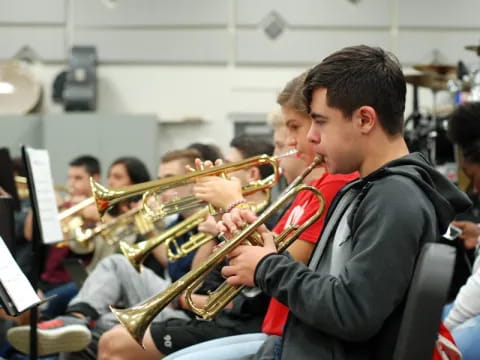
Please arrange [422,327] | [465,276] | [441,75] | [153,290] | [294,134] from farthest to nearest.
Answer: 1. [441,75]
2. [153,290]
3. [465,276]
4. [294,134]
5. [422,327]

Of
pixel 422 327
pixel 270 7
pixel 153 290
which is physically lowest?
pixel 153 290

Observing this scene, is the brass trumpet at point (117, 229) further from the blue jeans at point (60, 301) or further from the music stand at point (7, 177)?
the music stand at point (7, 177)

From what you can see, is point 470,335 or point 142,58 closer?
point 470,335

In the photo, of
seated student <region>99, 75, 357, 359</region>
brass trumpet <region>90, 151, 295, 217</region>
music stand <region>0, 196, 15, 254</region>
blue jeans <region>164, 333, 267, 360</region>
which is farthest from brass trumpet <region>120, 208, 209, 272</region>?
blue jeans <region>164, 333, 267, 360</region>

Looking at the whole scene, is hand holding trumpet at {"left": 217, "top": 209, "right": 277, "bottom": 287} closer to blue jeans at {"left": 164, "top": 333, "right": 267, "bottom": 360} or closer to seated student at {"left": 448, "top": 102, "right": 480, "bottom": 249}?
blue jeans at {"left": 164, "top": 333, "right": 267, "bottom": 360}

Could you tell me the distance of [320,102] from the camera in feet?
5.62

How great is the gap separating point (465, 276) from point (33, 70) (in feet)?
18.4

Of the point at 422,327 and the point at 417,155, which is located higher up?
the point at 417,155

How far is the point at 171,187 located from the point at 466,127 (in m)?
1.39

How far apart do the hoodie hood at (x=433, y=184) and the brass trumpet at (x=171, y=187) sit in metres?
0.79

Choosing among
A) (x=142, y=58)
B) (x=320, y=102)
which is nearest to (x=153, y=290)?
(x=320, y=102)

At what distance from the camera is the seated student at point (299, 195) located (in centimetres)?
204

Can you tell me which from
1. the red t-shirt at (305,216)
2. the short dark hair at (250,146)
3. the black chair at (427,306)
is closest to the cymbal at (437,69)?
the short dark hair at (250,146)

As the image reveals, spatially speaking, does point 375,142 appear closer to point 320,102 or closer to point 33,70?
point 320,102
